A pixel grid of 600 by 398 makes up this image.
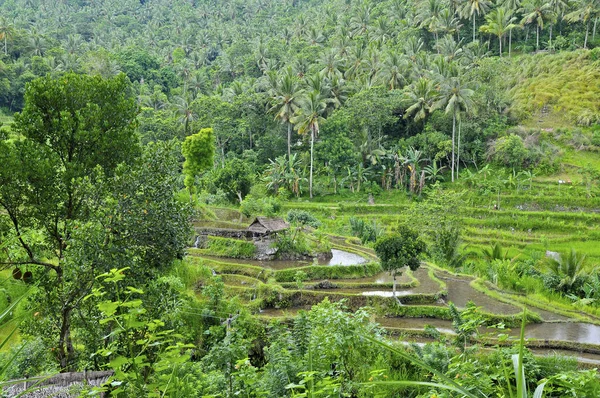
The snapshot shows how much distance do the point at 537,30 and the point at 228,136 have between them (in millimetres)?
35057

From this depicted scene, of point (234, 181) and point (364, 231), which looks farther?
point (234, 181)

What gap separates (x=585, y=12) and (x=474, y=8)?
10925 millimetres

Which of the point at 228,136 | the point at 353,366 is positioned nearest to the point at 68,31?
the point at 228,136

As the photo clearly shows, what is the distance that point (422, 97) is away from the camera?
4616cm

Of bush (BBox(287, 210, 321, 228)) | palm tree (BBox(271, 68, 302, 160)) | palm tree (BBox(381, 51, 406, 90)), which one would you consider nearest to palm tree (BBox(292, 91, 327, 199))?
palm tree (BBox(271, 68, 302, 160))

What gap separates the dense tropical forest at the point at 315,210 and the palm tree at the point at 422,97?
34 centimetres

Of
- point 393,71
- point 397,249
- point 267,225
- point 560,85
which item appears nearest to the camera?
point 397,249

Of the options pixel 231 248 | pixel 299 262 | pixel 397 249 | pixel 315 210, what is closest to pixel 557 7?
pixel 315 210

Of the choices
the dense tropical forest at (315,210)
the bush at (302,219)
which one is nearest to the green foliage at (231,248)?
the dense tropical forest at (315,210)

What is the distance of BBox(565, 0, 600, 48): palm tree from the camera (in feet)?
165

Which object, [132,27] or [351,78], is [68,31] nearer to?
[132,27]

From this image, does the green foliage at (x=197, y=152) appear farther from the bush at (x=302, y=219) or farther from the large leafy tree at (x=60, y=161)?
the large leafy tree at (x=60, y=161)

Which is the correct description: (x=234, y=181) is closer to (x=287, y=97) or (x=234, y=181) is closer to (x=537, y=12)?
(x=287, y=97)

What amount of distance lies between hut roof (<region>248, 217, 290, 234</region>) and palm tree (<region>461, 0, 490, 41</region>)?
42.9 meters
